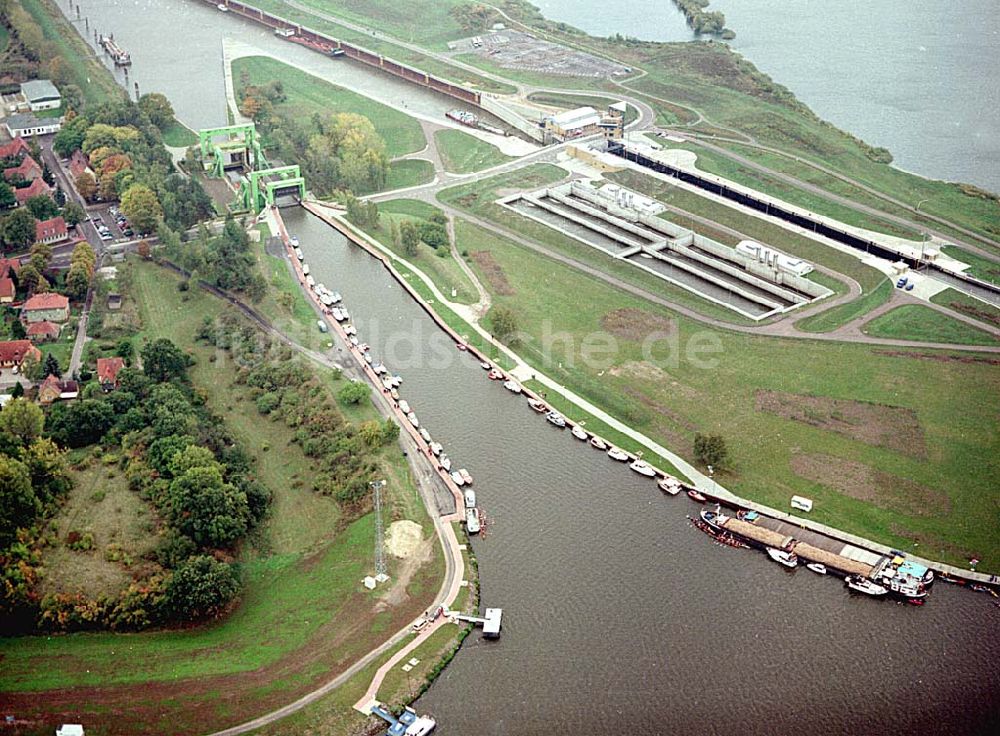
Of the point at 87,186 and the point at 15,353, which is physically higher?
the point at 87,186

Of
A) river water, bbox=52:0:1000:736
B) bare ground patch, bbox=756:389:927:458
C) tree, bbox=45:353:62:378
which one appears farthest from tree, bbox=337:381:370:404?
bare ground patch, bbox=756:389:927:458

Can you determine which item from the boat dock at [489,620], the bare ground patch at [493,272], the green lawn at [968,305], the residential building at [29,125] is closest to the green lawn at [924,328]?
the green lawn at [968,305]

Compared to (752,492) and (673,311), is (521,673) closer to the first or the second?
(752,492)

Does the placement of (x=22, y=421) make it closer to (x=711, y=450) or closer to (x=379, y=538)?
(x=379, y=538)

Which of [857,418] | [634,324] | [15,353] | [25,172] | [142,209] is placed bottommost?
[857,418]

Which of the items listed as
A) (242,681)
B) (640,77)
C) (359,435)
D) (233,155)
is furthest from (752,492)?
(640,77)

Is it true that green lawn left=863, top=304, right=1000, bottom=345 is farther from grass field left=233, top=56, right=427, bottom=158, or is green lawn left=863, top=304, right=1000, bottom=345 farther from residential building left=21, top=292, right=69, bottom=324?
residential building left=21, top=292, right=69, bottom=324

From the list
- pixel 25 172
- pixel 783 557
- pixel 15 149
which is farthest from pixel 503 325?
pixel 15 149
